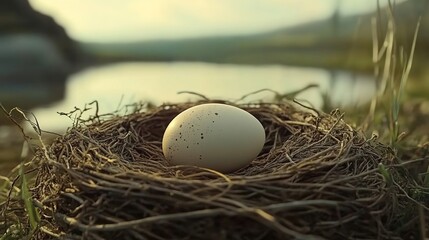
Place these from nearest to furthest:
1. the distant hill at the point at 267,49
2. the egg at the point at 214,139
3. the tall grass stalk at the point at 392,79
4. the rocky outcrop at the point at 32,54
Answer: the egg at the point at 214,139, the tall grass stalk at the point at 392,79, the distant hill at the point at 267,49, the rocky outcrop at the point at 32,54

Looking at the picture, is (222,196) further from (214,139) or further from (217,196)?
(214,139)

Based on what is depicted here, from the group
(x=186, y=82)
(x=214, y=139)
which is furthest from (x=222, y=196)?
(x=186, y=82)

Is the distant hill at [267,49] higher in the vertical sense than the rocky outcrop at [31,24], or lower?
lower

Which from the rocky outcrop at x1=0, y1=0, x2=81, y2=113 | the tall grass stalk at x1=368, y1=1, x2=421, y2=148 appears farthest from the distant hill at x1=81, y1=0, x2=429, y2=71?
the tall grass stalk at x1=368, y1=1, x2=421, y2=148

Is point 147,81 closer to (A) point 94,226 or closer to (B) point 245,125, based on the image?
(B) point 245,125

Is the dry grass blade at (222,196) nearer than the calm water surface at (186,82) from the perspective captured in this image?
Yes

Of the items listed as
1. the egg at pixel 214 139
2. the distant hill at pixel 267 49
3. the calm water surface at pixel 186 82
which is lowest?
the calm water surface at pixel 186 82

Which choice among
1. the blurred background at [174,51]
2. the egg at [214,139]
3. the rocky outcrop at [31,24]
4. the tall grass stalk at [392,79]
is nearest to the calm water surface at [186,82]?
the blurred background at [174,51]

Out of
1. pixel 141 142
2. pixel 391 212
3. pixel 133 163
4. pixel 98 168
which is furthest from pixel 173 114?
pixel 391 212

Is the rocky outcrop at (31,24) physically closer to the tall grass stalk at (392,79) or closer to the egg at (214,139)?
the tall grass stalk at (392,79)
